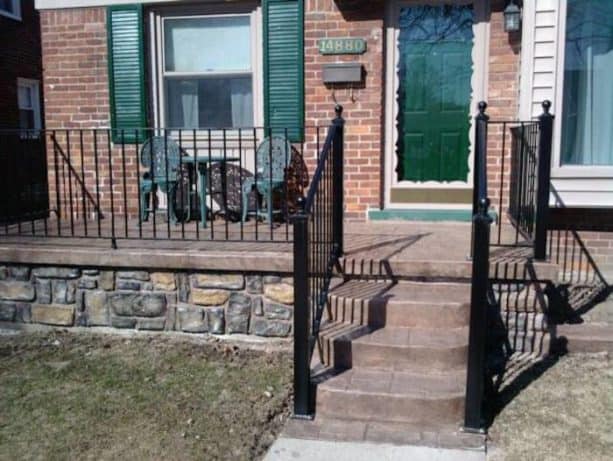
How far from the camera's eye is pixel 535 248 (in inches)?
157

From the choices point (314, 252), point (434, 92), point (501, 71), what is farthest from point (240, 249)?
point (501, 71)

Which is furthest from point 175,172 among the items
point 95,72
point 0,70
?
point 0,70

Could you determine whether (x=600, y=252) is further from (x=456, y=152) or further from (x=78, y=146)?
(x=78, y=146)

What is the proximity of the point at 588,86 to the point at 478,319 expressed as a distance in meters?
2.83

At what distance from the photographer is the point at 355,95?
5.75 meters

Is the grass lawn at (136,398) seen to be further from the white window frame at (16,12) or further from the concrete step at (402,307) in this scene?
the white window frame at (16,12)

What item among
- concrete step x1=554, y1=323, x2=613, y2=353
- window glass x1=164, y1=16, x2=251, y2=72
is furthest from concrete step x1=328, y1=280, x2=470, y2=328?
window glass x1=164, y1=16, x2=251, y2=72

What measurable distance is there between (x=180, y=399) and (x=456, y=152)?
351 centimetres

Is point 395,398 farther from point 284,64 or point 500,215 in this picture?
point 284,64

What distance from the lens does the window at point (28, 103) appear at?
12.1 m

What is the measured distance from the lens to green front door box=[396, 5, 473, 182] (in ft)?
18.6

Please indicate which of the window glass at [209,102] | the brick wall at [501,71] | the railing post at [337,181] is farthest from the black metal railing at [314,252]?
the window glass at [209,102]

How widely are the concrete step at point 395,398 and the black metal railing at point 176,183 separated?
5.70 ft

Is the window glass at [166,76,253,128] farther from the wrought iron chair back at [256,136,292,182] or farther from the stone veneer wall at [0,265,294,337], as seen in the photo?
the stone veneer wall at [0,265,294,337]
